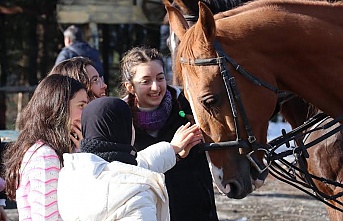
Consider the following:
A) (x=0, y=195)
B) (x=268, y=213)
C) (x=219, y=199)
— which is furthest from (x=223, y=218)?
(x=0, y=195)

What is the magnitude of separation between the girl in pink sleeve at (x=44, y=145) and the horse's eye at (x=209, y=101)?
593 mm

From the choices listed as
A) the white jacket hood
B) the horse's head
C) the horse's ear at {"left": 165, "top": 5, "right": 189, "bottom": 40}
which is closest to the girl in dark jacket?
the horse's ear at {"left": 165, "top": 5, "right": 189, "bottom": 40}

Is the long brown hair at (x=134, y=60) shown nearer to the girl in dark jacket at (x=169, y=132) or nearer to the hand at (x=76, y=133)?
the girl in dark jacket at (x=169, y=132)

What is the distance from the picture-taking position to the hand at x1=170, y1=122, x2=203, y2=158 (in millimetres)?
3934

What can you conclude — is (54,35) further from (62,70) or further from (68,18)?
(62,70)

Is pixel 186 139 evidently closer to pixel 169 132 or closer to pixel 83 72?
pixel 169 132

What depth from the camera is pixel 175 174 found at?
459 centimetres

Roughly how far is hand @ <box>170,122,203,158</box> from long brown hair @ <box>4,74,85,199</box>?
1.72 feet

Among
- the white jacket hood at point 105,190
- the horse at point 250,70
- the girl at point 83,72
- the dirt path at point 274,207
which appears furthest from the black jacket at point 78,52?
the white jacket hood at point 105,190

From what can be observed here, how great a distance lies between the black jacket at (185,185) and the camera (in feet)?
15.0

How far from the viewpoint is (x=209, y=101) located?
4.02 meters

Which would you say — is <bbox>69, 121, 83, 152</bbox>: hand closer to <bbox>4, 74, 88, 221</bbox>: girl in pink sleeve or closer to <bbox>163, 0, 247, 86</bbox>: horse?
<bbox>4, 74, 88, 221</bbox>: girl in pink sleeve

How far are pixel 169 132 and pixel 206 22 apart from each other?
A: 0.84 m

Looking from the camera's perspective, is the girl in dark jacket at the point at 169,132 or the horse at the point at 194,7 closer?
the girl in dark jacket at the point at 169,132
